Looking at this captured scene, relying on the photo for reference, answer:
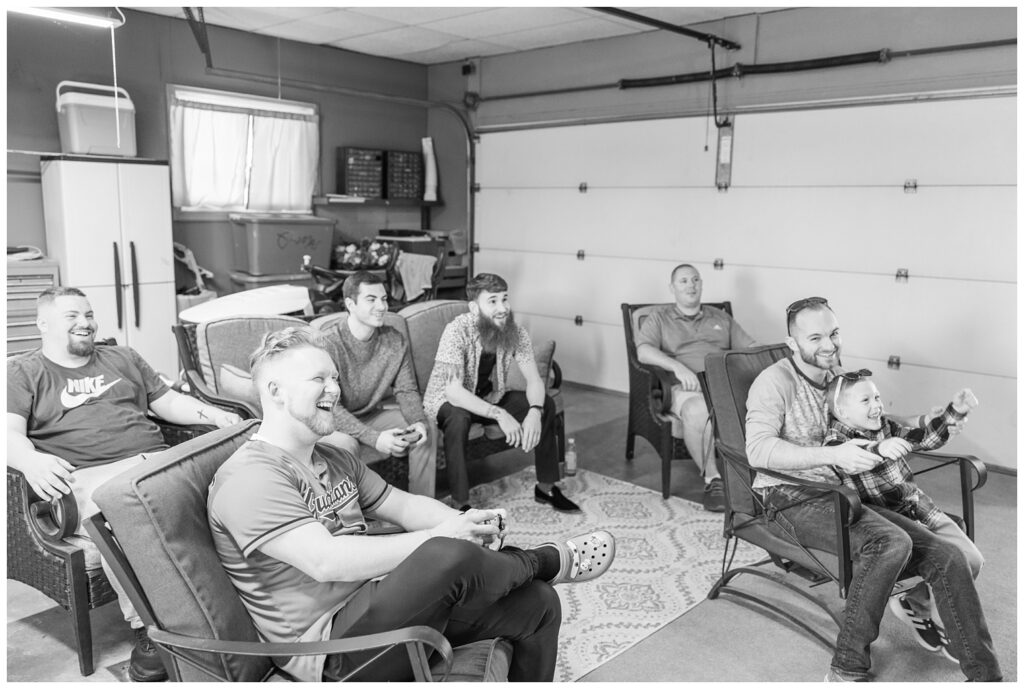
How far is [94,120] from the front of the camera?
5203mm

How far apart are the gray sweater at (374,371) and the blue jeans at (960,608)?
207 cm

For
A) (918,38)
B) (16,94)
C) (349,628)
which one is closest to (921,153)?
(918,38)

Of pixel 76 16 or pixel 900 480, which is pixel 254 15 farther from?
pixel 900 480


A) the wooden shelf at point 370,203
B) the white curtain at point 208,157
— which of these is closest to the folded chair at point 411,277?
the wooden shelf at point 370,203

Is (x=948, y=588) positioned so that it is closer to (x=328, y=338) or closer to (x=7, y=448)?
(x=328, y=338)

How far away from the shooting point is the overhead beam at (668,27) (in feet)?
17.2

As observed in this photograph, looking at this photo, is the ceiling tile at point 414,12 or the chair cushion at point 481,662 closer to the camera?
the chair cushion at point 481,662

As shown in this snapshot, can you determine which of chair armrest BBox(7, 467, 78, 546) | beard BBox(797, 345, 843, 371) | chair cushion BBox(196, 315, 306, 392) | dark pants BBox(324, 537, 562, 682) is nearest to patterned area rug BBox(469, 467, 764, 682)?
dark pants BBox(324, 537, 562, 682)

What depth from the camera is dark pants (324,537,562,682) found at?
1.75 m

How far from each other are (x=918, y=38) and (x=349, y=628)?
468cm

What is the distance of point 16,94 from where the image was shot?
205 inches

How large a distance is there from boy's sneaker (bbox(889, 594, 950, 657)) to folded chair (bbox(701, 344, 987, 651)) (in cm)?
20

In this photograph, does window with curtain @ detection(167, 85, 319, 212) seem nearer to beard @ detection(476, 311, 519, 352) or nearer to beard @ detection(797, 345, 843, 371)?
beard @ detection(476, 311, 519, 352)

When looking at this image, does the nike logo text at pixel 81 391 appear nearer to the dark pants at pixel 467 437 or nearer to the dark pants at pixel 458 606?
the dark pants at pixel 467 437
